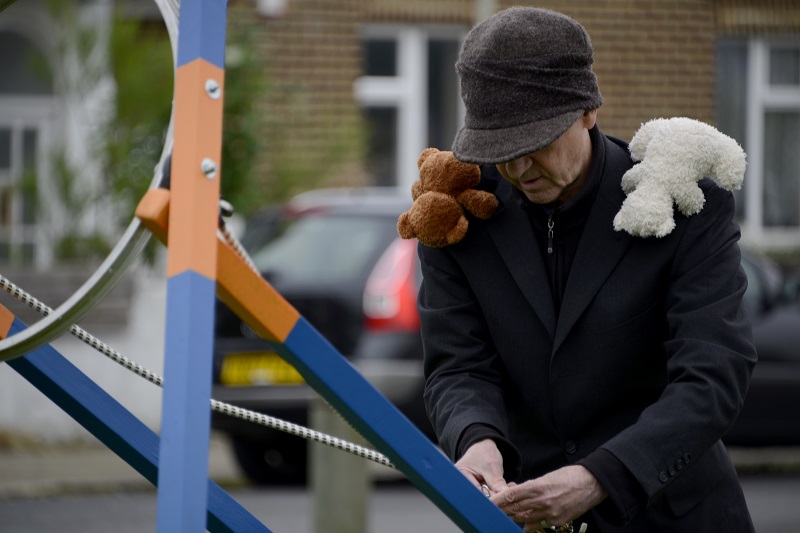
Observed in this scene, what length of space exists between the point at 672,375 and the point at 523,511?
361mm

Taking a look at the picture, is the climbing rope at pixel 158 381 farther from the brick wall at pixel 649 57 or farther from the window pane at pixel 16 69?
the brick wall at pixel 649 57

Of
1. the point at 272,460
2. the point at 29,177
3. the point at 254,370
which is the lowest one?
the point at 272,460

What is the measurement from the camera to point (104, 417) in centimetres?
239

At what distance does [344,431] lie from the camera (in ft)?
19.1

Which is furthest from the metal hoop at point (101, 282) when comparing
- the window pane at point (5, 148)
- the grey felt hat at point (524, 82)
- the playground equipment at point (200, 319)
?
the window pane at point (5, 148)

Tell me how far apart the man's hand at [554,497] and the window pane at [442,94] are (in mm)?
10920

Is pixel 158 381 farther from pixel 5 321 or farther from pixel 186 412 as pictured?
pixel 186 412

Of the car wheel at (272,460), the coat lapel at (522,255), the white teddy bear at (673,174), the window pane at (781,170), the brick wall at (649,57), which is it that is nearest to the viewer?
the white teddy bear at (673,174)

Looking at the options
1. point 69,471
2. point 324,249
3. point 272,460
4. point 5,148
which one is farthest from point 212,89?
point 5,148

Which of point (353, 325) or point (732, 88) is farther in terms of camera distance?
point (732, 88)

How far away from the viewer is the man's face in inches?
102

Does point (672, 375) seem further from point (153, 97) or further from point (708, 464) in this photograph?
point (153, 97)

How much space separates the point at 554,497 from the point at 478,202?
0.62 meters

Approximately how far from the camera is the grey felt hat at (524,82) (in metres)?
2.51
